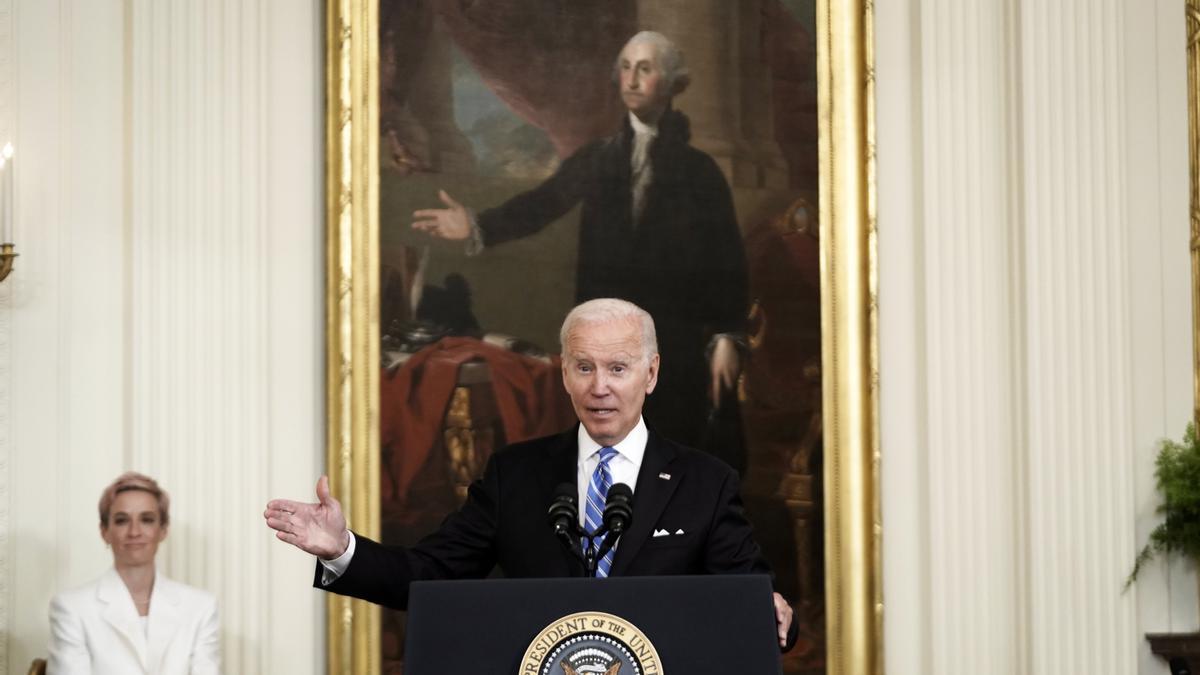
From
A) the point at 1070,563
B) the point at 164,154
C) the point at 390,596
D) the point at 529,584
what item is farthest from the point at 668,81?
the point at 529,584

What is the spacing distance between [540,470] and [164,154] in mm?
2941

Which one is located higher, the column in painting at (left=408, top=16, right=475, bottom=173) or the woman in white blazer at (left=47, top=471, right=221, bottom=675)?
the column in painting at (left=408, top=16, right=475, bottom=173)

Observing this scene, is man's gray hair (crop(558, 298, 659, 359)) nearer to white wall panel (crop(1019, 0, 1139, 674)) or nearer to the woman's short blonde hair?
the woman's short blonde hair

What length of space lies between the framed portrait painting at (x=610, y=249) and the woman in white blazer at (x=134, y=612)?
2.38ft

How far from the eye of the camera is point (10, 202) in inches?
233

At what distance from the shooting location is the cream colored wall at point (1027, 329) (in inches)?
267

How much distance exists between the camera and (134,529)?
5621 mm

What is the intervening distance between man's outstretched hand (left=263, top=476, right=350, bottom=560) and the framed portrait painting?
9.21 feet

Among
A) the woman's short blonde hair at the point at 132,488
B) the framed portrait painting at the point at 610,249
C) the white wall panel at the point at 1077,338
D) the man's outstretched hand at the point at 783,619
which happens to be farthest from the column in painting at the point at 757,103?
the man's outstretched hand at the point at 783,619

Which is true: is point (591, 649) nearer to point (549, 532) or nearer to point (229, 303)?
point (549, 532)

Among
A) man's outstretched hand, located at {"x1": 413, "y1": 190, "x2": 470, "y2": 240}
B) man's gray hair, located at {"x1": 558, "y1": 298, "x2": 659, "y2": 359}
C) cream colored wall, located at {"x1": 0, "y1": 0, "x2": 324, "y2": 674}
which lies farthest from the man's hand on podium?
man's outstretched hand, located at {"x1": 413, "y1": 190, "x2": 470, "y2": 240}

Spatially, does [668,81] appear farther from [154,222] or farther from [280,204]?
[154,222]

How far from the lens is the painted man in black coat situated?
6695mm

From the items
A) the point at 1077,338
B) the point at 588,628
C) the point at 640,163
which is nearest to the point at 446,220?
the point at 640,163
